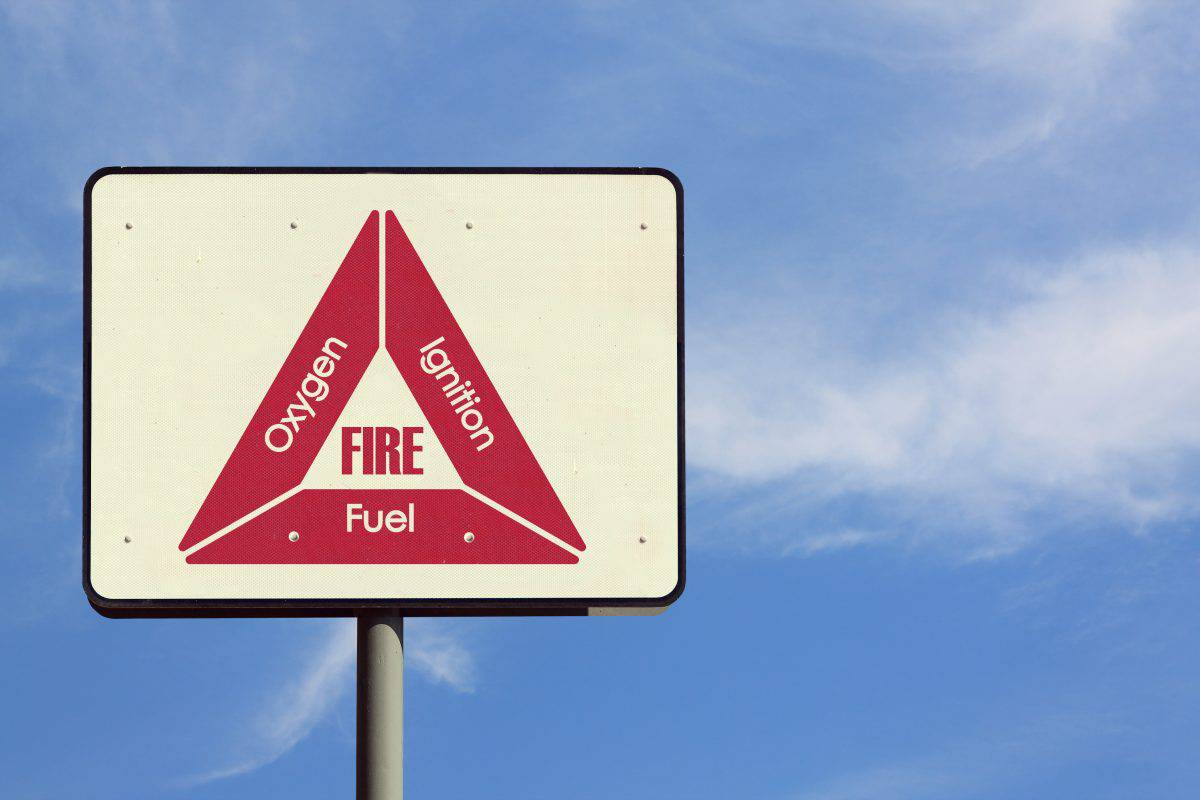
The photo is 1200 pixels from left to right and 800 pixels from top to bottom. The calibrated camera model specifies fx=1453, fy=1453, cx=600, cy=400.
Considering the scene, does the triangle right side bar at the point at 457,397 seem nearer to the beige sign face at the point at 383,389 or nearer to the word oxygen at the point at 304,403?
the beige sign face at the point at 383,389

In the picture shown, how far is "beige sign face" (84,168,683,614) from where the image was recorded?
15.4 ft

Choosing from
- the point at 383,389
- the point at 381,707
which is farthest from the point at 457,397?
the point at 381,707

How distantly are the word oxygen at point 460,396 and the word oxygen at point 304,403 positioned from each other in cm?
30

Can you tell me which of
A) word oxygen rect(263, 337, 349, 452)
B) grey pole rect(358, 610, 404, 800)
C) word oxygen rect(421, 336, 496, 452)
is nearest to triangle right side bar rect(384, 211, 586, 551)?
word oxygen rect(421, 336, 496, 452)

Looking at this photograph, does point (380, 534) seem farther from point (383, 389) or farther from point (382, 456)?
point (383, 389)

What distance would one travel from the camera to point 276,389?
15.7 feet

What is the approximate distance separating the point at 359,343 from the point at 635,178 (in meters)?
1.08

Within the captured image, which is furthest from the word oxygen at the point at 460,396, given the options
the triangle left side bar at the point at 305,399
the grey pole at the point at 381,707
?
the grey pole at the point at 381,707

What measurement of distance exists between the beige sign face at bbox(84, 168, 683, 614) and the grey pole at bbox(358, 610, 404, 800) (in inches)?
4.8

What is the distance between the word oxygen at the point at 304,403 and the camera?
4.77m

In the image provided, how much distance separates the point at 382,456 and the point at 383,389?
0.72ft

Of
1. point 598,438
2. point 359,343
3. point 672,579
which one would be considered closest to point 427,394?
point 359,343

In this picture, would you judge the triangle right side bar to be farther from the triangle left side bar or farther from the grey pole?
the grey pole

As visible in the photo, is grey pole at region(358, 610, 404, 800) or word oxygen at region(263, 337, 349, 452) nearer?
grey pole at region(358, 610, 404, 800)
